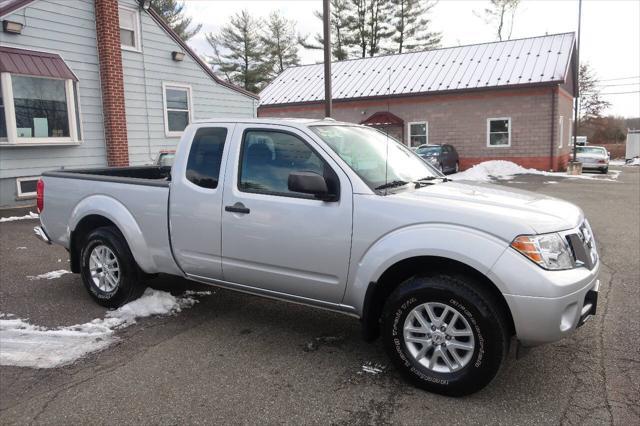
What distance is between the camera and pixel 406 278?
11.7 ft

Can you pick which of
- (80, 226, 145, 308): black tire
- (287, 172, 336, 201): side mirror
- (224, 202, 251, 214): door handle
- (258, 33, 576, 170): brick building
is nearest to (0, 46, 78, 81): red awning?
(80, 226, 145, 308): black tire

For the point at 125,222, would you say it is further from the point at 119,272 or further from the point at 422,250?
the point at 422,250

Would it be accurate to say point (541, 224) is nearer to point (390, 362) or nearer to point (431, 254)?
point (431, 254)

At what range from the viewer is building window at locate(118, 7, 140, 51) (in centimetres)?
1345

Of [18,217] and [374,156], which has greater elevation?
[374,156]

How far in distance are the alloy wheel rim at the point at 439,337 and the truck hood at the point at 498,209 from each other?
0.60 m

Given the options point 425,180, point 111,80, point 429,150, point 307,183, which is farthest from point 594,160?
point 307,183

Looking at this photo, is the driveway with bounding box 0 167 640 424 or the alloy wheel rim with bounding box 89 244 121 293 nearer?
the driveway with bounding box 0 167 640 424

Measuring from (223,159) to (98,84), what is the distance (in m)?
10.3

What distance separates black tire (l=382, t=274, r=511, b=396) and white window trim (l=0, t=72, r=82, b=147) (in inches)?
410

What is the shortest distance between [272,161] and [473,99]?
72.2 ft

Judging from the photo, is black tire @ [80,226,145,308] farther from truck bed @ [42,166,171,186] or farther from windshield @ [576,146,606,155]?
windshield @ [576,146,606,155]

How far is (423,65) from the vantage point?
2642 centimetres

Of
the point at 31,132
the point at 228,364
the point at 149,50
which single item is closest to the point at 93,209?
the point at 228,364
